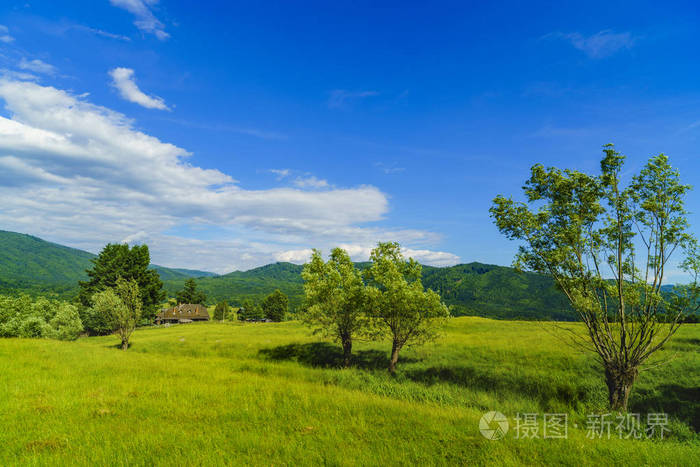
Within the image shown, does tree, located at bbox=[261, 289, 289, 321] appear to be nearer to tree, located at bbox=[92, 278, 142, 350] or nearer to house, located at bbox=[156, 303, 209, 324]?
house, located at bbox=[156, 303, 209, 324]

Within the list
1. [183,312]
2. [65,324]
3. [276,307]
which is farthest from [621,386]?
[183,312]

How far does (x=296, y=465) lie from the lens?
25.3ft

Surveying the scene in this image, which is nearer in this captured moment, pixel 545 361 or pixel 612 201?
pixel 612 201

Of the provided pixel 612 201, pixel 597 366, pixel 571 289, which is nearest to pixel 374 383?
pixel 571 289

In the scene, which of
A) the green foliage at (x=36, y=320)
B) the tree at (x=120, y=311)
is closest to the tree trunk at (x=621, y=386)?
the tree at (x=120, y=311)

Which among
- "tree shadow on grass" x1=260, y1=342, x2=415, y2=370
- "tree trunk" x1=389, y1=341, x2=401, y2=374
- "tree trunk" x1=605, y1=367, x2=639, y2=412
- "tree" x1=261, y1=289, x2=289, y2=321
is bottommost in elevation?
"tree" x1=261, y1=289, x2=289, y2=321

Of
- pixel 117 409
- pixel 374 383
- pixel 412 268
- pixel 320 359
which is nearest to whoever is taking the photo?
pixel 117 409

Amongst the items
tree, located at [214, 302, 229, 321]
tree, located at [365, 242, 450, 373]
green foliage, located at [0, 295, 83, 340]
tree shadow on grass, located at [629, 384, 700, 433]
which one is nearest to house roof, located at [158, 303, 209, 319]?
tree, located at [214, 302, 229, 321]

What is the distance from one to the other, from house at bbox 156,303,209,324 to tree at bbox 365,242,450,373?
11892cm

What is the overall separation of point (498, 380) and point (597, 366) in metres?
7.31

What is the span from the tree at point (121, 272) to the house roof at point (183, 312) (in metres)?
38.1

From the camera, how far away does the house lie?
118m

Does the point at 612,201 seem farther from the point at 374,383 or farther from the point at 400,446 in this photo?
the point at 374,383

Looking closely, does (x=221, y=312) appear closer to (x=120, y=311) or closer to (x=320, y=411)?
(x=120, y=311)
